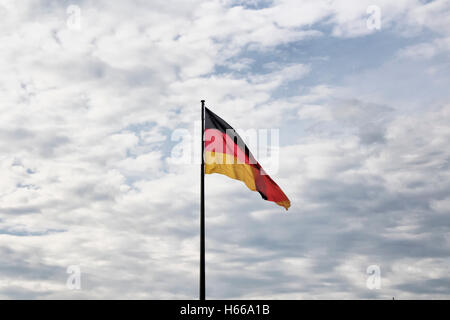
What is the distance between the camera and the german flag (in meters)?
20.8

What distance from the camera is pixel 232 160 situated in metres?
21.2

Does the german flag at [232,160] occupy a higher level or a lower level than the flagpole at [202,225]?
higher

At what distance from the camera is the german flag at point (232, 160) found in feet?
68.2

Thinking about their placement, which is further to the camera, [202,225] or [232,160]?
[232,160]

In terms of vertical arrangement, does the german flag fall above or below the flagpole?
above

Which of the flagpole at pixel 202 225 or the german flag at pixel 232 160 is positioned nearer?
the flagpole at pixel 202 225

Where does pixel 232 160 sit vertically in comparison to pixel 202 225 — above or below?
above
